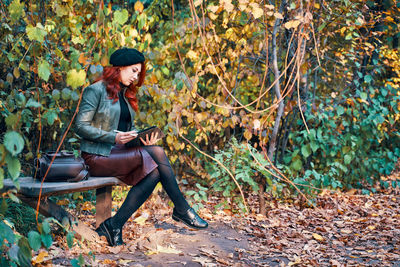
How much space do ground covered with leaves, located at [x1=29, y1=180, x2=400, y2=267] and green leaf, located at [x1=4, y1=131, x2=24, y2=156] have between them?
4.39ft

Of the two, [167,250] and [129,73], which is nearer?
[167,250]

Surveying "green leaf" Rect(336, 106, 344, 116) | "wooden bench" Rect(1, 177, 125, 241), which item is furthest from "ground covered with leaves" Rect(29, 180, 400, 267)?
"green leaf" Rect(336, 106, 344, 116)

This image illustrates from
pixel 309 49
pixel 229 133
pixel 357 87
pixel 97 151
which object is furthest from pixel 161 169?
pixel 357 87

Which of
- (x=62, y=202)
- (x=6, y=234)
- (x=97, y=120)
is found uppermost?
(x=97, y=120)

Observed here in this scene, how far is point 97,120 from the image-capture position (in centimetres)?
375

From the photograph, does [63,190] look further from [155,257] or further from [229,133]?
[229,133]

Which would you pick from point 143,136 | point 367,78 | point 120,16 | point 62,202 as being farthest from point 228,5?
point 367,78

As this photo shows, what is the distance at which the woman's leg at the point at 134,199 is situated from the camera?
373 cm

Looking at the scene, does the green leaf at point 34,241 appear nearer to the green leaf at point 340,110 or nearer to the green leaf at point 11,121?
the green leaf at point 11,121

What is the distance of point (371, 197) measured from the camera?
6.65m

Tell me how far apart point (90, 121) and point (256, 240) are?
1.93 meters

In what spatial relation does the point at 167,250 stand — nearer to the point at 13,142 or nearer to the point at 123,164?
the point at 123,164

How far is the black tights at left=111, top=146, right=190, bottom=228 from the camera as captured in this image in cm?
374

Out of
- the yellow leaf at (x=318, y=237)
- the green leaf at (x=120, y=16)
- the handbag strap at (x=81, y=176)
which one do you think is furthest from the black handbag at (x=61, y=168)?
the yellow leaf at (x=318, y=237)
